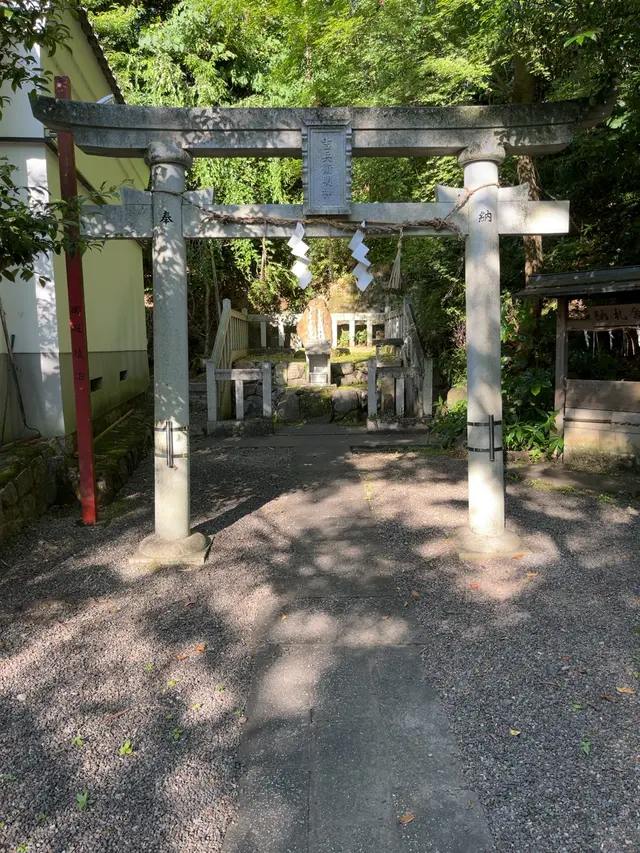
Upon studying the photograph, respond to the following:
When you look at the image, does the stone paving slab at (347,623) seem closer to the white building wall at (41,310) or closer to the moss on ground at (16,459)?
the moss on ground at (16,459)

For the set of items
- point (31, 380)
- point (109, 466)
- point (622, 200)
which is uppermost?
point (622, 200)

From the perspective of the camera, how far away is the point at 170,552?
16.7 ft

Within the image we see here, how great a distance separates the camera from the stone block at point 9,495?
542 centimetres

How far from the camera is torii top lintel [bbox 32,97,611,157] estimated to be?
481 centimetres

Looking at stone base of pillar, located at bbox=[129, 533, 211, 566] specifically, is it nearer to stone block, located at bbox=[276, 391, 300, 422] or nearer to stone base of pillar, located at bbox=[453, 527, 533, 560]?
stone base of pillar, located at bbox=[453, 527, 533, 560]

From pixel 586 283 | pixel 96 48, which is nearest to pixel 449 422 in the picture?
pixel 586 283

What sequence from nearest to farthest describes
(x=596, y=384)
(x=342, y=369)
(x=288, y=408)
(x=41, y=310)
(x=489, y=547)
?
(x=489, y=547) → (x=41, y=310) → (x=596, y=384) → (x=288, y=408) → (x=342, y=369)

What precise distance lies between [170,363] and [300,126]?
218 cm

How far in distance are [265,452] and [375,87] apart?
22.2 feet

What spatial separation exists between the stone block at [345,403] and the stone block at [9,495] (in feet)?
24.6

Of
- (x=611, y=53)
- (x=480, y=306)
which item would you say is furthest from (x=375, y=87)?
(x=480, y=306)

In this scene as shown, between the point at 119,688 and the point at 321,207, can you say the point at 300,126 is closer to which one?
the point at 321,207

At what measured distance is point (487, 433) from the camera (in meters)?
5.05

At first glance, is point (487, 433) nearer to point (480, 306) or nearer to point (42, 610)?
point (480, 306)
